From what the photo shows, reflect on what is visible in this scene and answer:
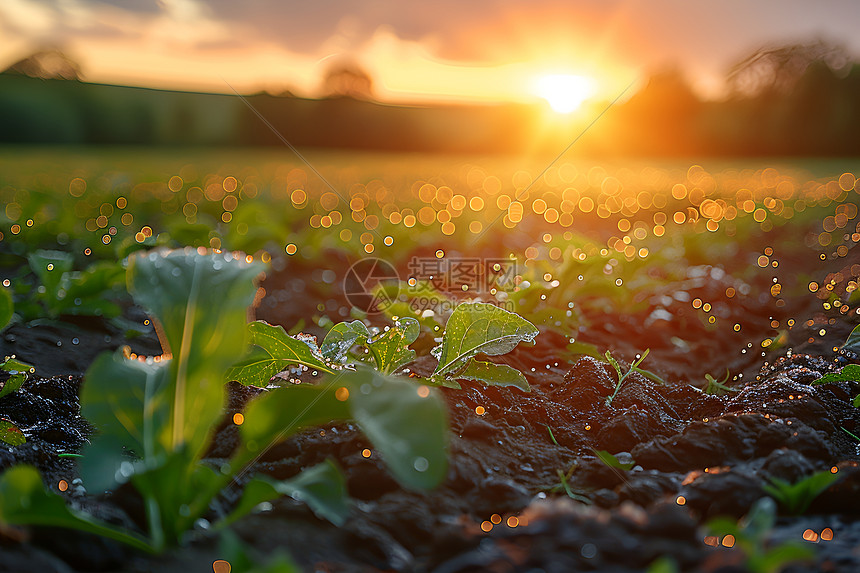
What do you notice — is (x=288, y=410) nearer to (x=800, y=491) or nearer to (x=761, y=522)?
(x=761, y=522)

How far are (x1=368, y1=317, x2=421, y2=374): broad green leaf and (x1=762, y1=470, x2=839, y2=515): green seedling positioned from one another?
894 mm

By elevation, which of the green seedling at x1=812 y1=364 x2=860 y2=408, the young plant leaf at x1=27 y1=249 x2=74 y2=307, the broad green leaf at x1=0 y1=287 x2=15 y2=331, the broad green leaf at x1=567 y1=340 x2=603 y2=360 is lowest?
the broad green leaf at x1=567 y1=340 x2=603 y2=360

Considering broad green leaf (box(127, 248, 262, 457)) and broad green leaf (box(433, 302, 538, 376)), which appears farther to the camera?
broad green leaf (box(433, 302, 538, 376))

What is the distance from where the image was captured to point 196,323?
1172mm

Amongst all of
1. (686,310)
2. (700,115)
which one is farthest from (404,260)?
(700,115)

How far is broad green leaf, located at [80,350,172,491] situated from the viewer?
1.15 meters

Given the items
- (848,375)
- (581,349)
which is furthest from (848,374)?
(581,349)

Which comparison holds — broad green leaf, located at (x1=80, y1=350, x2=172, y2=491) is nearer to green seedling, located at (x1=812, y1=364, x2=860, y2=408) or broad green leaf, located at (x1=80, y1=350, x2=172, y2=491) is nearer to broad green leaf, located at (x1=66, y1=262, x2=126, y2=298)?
broad green leaf, located at (x1=66, y1=262, x2=126, y2=298)

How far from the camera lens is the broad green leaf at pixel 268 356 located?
5.18 feet

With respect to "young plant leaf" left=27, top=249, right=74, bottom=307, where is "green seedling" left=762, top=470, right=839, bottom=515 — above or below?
below

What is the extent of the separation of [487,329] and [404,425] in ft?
2.10
